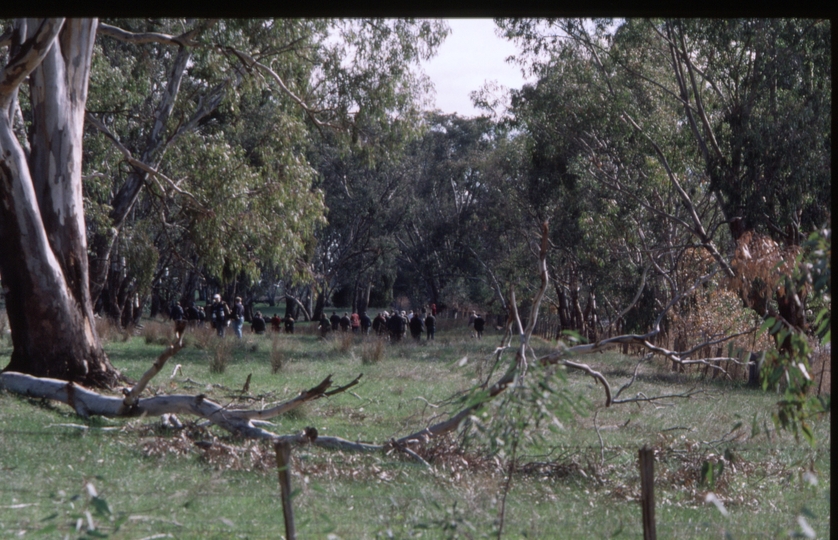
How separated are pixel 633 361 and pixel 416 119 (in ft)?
29.0

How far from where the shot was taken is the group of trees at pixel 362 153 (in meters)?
10.5

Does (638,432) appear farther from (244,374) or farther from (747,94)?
(747,94)

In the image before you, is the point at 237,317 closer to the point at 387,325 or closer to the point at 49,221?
the point at 387,325

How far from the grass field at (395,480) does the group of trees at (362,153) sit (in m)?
1.15

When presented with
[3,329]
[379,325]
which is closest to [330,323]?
[379,325]

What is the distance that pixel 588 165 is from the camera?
2256 centimetres

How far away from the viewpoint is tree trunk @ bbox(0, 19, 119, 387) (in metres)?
10.0

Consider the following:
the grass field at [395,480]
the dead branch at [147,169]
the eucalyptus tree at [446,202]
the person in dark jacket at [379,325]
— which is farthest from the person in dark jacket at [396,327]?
the grass field at [395,480]

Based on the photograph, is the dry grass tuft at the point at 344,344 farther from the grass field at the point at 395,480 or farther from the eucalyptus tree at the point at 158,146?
the grass field at the point at 395,480

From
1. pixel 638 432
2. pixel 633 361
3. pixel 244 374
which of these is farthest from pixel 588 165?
pixel 638 432

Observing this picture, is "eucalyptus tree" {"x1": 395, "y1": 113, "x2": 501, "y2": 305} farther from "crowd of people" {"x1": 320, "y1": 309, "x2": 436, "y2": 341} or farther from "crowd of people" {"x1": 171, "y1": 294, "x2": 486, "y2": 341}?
"crowd of people" {"x1": 171, "y1": 294, "x2": 486, "y2": 341}

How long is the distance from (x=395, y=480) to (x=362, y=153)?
441 inches

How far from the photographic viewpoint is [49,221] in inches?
423

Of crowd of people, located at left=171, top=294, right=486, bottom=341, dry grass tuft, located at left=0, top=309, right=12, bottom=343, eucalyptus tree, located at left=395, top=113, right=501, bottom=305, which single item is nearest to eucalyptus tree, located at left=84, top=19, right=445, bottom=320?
dry grass tuft, located at left=0, top=309, right=12, bottom=343
